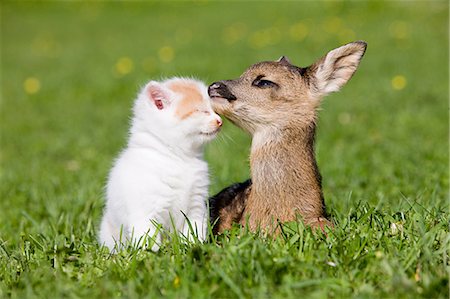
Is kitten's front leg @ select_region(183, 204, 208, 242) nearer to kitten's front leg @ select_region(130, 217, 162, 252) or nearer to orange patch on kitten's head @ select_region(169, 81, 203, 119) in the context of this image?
kitten's front leg @ select_region(130, 217, 162, 252)

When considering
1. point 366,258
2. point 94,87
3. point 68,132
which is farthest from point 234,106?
point 94,87

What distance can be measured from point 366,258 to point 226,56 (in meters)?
9.89

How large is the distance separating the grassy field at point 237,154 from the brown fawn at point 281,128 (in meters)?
0.25

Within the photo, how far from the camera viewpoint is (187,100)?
13.7 feet

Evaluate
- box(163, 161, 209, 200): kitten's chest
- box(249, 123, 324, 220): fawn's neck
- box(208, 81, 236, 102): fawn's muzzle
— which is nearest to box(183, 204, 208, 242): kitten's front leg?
box(163, 161, 209, 200): kitten's chest

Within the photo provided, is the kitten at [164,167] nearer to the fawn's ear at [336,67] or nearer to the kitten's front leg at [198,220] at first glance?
the kitten's front leg at [198,220]

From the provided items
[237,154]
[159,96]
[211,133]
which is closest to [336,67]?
[211,133]

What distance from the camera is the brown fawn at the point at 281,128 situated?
4078 millimetres

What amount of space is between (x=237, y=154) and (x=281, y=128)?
342 cm

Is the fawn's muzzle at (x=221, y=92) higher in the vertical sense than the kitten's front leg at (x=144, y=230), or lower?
higher

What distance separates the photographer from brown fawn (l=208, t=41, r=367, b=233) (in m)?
4.08

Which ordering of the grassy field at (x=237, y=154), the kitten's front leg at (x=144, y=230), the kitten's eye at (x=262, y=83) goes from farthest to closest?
the kitten's eye at (x=262, y=83), the kitten's front leg at (x=144, y=230), the grassy field at (x=237, y=154)

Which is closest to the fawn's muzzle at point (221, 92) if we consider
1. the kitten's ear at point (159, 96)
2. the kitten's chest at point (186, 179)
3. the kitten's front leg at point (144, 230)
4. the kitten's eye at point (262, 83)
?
the kitten's eye at point (262, 83)

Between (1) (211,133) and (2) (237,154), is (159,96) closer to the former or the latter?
(1) (211,133)
